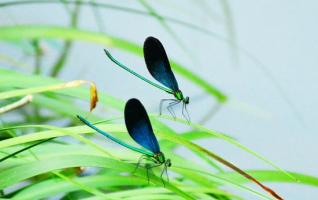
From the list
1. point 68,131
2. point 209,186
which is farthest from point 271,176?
point 68,131

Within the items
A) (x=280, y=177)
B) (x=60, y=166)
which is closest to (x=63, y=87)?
(x=60, y=166)

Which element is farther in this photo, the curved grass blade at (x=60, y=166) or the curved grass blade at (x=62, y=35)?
the curved grass blade at (x=62, y=35)

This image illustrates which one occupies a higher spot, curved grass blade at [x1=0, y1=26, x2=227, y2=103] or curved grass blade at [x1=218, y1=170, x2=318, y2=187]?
curved grass blade at [x1=0, y1=26, x2=227, y2=103]

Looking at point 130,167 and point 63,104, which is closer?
point 130,167

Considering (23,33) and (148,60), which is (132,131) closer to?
(148,60)

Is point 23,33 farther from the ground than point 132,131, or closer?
farther from the ground

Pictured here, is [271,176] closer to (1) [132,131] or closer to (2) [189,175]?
(2) [189,175]

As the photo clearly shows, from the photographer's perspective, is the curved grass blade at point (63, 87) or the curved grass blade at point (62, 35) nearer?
the curved grass blade at point (63, 87)

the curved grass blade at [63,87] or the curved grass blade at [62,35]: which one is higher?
the curved grass blade at [62,35]

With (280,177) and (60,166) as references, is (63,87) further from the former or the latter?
(280,177)

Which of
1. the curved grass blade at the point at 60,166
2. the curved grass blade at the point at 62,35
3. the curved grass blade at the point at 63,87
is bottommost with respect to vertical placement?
the curved grass blade at the point at 60,166

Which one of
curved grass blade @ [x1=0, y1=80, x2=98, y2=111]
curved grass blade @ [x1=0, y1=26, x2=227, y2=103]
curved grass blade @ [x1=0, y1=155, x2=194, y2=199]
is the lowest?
curved grass blade @ [x1=0, y1=155, x2=194, y2=199]
